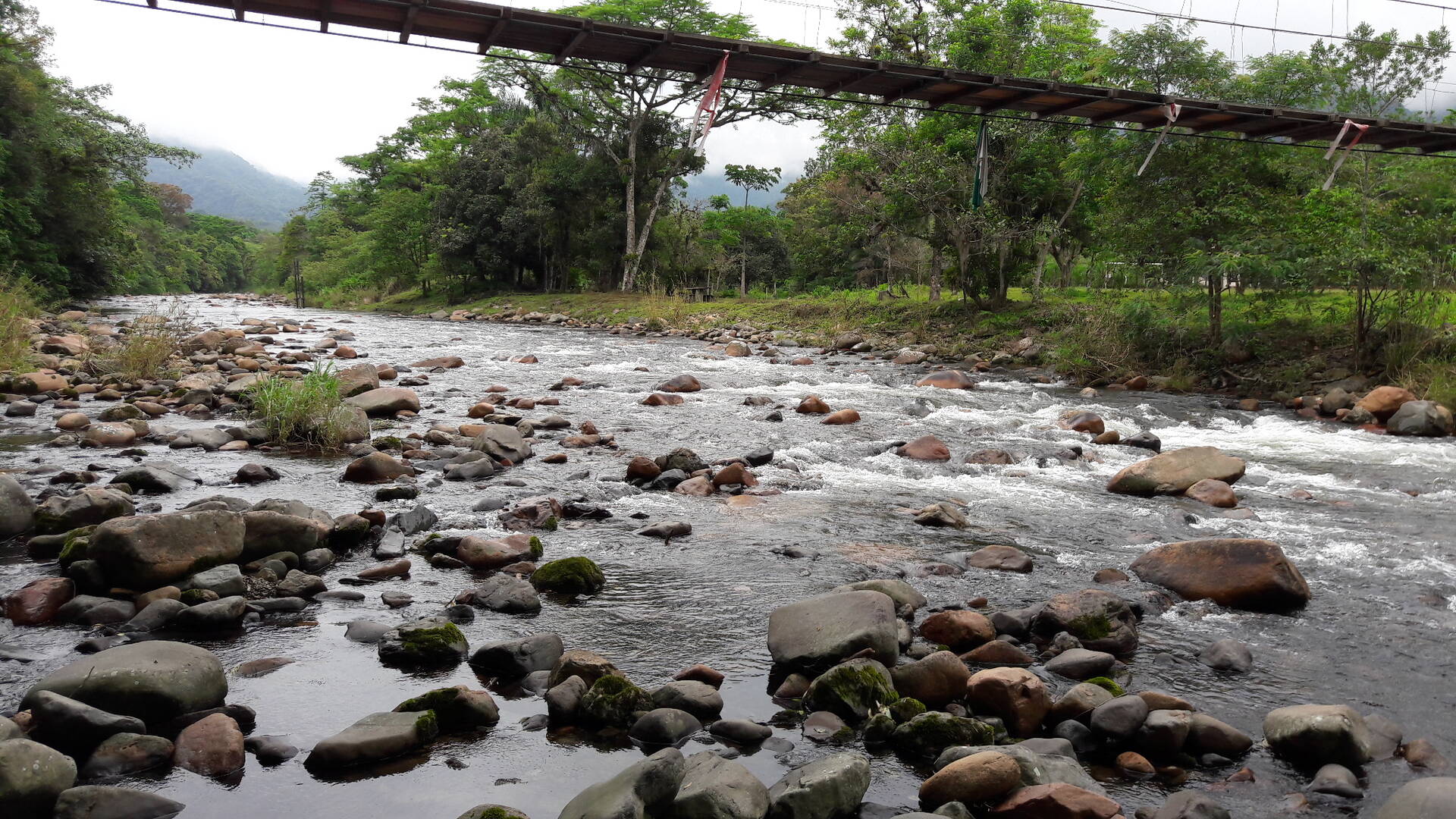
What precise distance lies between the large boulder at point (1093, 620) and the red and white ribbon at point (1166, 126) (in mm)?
12910

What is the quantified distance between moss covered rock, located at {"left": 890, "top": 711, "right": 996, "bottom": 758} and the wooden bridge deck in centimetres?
1214

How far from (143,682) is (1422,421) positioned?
1431 centimetres

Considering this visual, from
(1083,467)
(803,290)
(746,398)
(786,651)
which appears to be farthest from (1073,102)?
(803,290)

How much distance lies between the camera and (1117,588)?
5812 millimetres

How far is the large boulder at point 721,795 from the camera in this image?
3146 mm

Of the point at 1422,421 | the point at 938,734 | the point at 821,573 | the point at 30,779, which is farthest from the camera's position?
the point at 1422,421

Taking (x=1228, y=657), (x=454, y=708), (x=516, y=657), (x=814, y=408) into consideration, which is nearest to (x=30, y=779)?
(x=454, y=708)

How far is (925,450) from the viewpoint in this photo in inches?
400

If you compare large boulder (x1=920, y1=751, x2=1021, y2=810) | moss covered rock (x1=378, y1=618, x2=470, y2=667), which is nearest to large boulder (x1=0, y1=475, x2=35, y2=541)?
moss covered rock (x1=378, y1=618, x2=470, y2=667)

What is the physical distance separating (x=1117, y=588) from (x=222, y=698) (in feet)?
17.0

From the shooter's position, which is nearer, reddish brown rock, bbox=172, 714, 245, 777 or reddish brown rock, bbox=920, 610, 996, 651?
reddish brown rock, bbox=172, 714, 245, 777

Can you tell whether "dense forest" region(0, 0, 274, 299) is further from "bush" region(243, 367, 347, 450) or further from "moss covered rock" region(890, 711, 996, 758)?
"moss covered rock" region(890, 711, 996, 758)

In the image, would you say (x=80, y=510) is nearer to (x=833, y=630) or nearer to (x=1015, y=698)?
(x=833, y=630)

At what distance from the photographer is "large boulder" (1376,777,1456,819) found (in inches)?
123
